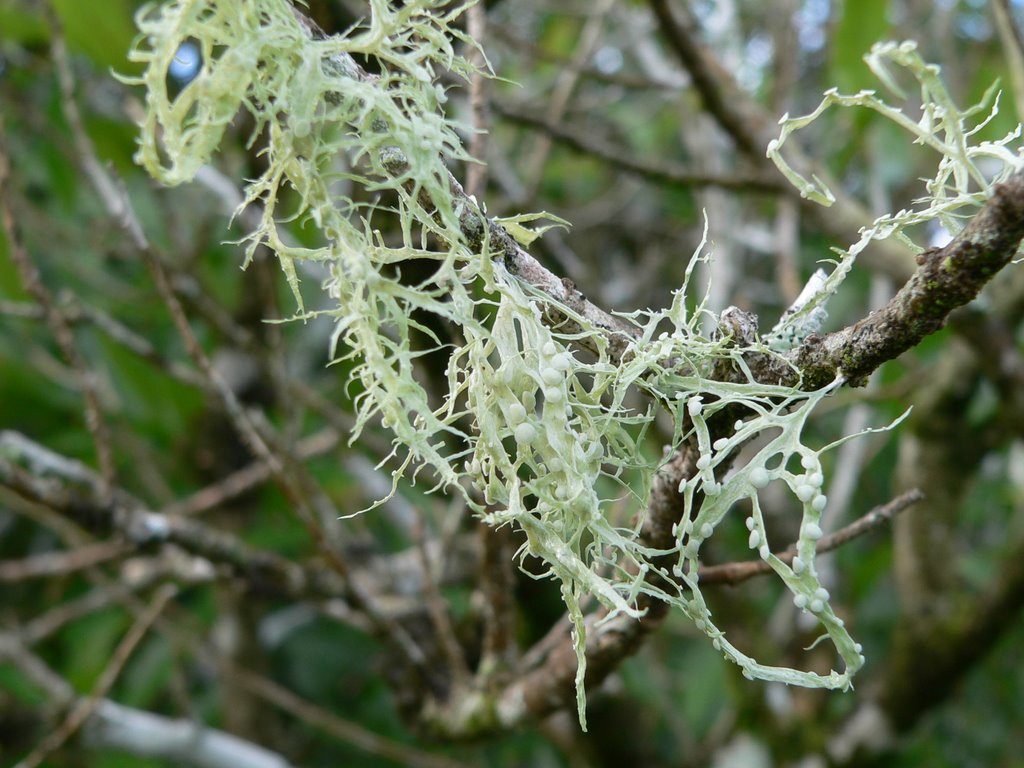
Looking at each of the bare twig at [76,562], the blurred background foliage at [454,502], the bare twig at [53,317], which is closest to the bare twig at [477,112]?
the blurred background foliage at [454,502]

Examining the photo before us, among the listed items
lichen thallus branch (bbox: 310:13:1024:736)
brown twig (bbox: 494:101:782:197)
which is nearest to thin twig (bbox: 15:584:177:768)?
lichen thallus branch (bbox: 310:13:1024:736)

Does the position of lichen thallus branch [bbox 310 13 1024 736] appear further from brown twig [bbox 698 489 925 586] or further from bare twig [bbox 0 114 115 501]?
bare twig [bbox 0 114 115 501]

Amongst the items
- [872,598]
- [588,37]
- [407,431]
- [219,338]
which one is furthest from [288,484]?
[872,598]

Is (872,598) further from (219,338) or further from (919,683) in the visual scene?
(219,338)

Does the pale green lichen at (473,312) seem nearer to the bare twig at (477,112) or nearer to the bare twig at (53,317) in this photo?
the bare twig at (477,112)

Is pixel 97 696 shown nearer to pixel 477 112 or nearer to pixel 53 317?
pixel 53 317
